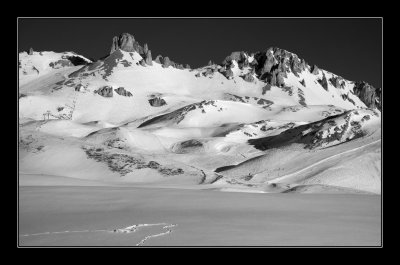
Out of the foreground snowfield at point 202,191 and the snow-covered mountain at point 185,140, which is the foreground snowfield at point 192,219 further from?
the snow-covered mountain at point 185,140

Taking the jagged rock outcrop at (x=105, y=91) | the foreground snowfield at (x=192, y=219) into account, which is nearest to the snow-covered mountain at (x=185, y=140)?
the jagged rock outcrop at (x=105, y=91)

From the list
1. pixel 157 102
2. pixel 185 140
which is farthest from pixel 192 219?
pixel 157 102

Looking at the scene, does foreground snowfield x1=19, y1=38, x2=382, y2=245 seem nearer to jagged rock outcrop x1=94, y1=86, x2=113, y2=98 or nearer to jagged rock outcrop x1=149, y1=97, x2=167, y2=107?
jagged rock outcrop x1=149, y1=97, x2=167, y2=107

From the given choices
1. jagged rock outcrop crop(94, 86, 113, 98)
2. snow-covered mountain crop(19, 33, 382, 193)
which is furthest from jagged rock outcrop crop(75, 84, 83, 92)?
jagged rock outcrop crop(94, 86, 113, 98)

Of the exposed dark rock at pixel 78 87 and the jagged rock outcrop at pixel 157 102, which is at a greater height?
the exposed dark rock at pixel 78 87

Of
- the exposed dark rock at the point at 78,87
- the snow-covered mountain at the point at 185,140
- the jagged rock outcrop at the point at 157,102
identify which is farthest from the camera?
the exposed dark rock at the point at 78,87

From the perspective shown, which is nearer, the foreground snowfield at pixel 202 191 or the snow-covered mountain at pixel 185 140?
the foreground snowfield at pixel 202 191

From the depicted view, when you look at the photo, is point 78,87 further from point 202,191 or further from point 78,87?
point 202,191
